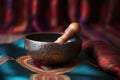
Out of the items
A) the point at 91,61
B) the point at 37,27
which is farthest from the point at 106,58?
the point at 37,27

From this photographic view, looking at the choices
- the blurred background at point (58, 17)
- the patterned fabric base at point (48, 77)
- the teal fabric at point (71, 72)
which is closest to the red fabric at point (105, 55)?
the teal fabric at point (71, 72)

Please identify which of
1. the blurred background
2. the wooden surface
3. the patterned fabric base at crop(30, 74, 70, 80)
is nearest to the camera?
the patterned fabric base at crop(30, 74, 70, 80)

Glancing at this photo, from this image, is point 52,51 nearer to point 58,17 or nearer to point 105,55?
point 105,55

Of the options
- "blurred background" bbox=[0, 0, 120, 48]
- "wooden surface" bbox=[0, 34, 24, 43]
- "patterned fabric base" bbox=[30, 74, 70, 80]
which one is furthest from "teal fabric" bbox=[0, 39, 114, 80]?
"blurred background" bbox=[0, 0, 120, 48]

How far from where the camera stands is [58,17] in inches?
64.3

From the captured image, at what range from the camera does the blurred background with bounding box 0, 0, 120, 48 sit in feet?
5.16

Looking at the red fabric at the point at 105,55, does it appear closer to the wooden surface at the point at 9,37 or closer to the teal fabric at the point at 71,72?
the teal fabric at the point at 71,72

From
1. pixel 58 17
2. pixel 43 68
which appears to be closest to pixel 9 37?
pixel 58 17

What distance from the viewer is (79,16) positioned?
1.68 meters

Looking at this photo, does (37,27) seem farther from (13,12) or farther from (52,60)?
(52,60)

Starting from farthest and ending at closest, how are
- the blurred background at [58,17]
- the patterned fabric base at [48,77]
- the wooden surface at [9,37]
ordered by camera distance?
the blurred background at [58,17] → the wooden surface at [9,37] → the patterned fabric base at [48,77]

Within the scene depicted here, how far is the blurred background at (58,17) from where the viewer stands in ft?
5.16

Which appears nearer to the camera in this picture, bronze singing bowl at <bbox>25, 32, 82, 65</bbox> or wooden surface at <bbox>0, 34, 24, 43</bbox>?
bronze singing bowl at <bbox>25, 32, 82, 65</bbox>

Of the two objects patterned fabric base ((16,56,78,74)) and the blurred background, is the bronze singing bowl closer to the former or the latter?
patterned fabric base ((16,56,78,74))
